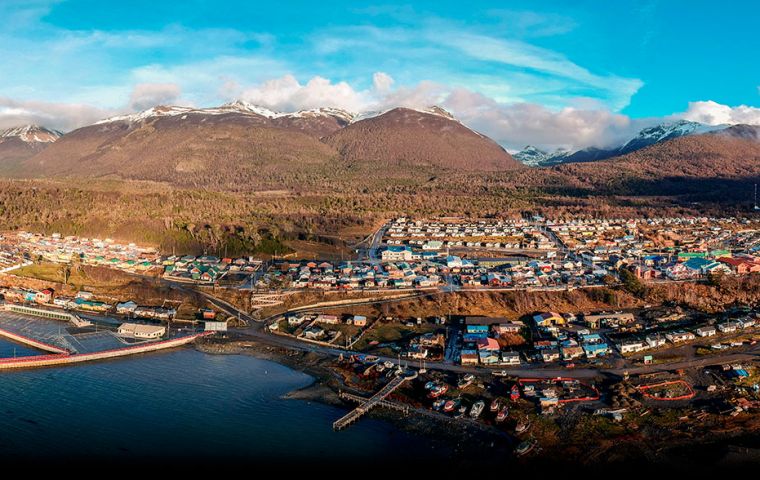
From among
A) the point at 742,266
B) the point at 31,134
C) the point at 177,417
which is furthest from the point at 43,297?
the point at 31,134

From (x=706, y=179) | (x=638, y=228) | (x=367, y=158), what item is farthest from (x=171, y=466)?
(x=367, y=158)

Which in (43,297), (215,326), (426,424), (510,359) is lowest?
(426,424)

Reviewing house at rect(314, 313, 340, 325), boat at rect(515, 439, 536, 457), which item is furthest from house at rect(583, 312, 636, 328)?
boat at rect(515, 439, 536, 457)

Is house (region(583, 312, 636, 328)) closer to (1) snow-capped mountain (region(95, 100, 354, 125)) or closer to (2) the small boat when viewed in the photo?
(2) the small boat

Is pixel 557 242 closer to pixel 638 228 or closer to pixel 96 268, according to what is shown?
pixel 638 228

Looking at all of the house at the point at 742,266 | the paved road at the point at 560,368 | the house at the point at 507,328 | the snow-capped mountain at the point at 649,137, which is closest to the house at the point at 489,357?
the paved road at the point at 560,368

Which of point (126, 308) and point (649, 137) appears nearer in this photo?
point (126, 308)

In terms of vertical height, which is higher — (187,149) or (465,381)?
(187,149)

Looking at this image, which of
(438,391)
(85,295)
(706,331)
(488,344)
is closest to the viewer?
(438,391)

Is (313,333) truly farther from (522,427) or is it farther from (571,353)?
(522,427)
